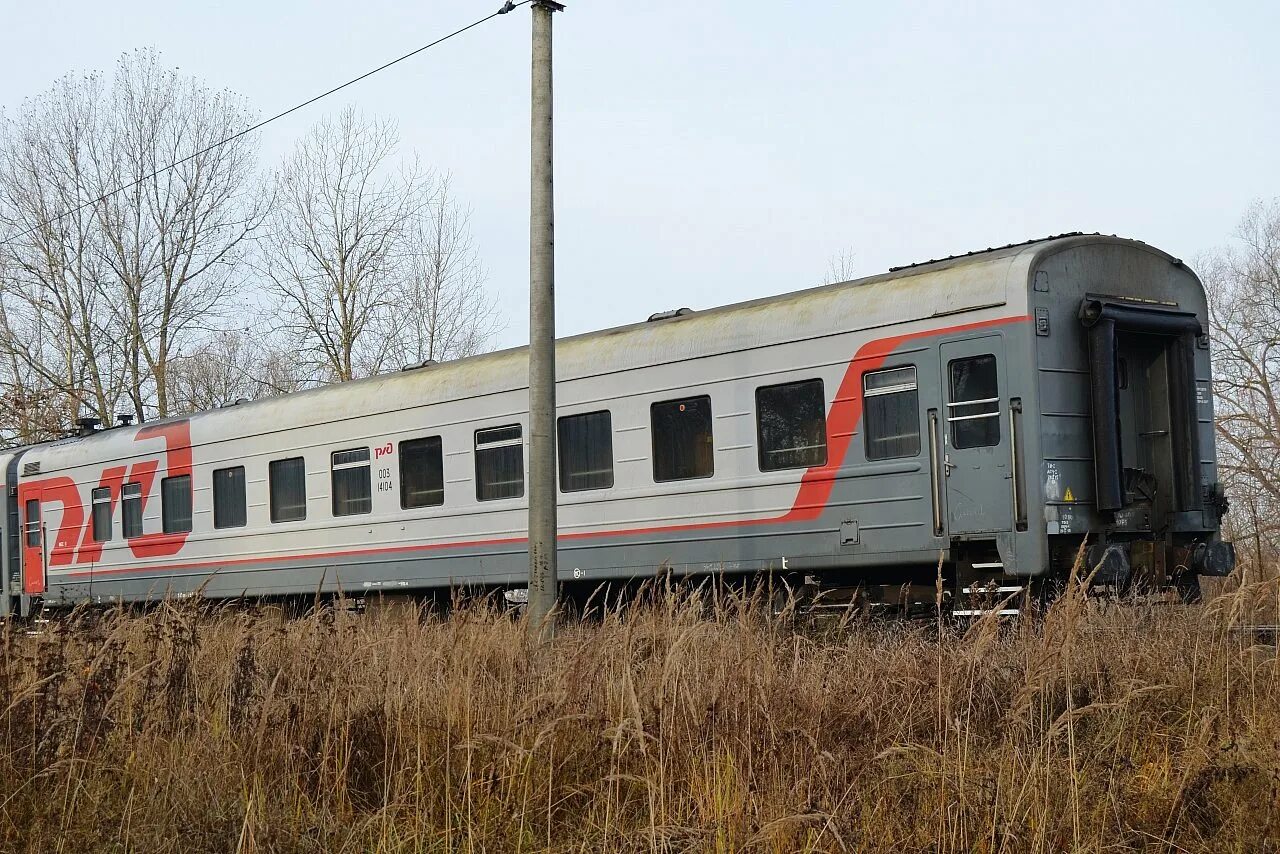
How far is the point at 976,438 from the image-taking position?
997 cm

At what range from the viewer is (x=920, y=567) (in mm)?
10734

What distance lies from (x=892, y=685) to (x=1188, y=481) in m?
5.62

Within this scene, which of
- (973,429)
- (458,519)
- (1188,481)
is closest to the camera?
(973,429)

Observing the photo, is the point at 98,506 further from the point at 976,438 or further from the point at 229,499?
the point at 976,438

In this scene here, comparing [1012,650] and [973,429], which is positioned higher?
[973,429]

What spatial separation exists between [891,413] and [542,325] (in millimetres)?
2958

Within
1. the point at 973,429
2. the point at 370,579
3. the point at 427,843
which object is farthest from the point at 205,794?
the point at 370,579

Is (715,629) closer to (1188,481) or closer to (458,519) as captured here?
(1188,481)

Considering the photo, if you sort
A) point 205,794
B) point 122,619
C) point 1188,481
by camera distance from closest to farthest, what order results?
point 205,794, point 122,619, point 1188,481

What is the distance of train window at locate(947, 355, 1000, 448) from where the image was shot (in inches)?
390

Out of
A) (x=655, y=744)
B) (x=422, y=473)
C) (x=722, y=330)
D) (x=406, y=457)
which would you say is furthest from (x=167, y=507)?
(x=655, y=744)

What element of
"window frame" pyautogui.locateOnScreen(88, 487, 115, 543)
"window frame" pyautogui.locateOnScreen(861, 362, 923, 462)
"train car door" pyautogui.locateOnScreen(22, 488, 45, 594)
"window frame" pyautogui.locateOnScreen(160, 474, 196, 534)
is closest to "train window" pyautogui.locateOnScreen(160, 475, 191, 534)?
"window frame" pyautogui.locateOnScreen(160, 474, 196, 534)

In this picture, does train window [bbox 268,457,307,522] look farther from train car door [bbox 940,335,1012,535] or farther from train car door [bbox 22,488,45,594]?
train car door [bbox 940,335,1012,535]

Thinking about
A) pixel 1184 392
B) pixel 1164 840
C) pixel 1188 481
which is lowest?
pixel 1164 840
